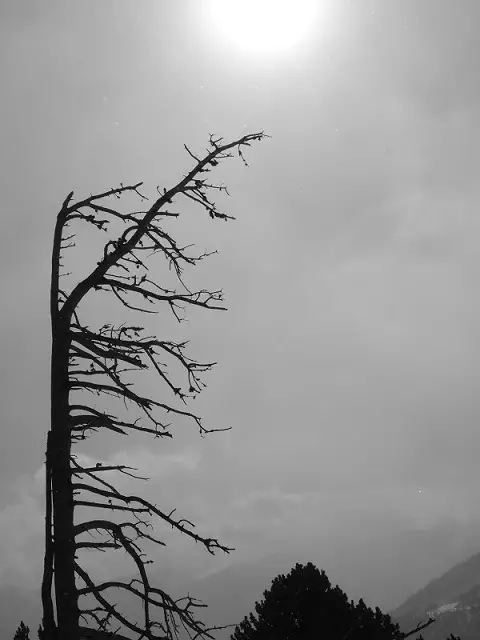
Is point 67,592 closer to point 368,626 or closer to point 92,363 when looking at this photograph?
point 92,363

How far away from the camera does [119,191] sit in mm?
5203

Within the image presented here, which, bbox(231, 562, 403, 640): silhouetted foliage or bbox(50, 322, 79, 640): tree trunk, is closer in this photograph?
bbox(50, 322, 79, 640): tree trunk

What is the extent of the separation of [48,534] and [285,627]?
819 inches

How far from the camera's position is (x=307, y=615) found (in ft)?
74.9

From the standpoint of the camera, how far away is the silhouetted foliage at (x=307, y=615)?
22.0 meters

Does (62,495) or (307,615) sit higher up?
(62,495)

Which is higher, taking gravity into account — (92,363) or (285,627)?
(92,363)

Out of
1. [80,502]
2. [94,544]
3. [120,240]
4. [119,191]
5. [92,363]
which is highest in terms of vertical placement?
[119,191]

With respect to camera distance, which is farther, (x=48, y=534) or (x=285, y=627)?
(x=285, y=627)

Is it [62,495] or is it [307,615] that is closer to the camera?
[62,495]

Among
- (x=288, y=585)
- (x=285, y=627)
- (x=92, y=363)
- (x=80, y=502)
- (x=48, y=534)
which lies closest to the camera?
(x=48, y=534)

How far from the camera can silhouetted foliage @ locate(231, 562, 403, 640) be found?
2200cm

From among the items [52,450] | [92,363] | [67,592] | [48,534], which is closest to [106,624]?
[67,592]

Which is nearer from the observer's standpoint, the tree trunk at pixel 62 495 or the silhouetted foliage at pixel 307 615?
the tree trunk at pixel 62 495
